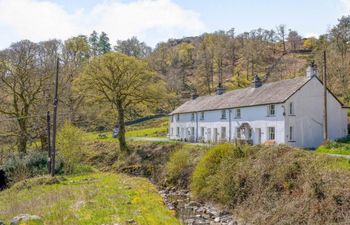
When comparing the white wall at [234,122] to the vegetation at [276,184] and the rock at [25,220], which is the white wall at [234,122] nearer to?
the vegetation at [276,184]

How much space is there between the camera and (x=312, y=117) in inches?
1486

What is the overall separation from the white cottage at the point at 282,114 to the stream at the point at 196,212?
10.1 meters

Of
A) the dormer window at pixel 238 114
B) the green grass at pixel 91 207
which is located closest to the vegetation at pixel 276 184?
Answer: the green grass at pixel 91 207

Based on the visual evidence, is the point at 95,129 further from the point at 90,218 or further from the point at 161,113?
the point at 90,218

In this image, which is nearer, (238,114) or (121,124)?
(238,114)

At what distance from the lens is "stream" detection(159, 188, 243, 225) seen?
65.6 feet

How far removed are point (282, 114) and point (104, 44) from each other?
90896 mm

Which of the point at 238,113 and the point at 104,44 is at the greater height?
the point at 104,44

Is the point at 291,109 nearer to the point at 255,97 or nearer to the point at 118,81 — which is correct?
the point at 255,97

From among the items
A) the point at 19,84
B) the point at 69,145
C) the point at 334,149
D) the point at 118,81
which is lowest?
the point at 334,149

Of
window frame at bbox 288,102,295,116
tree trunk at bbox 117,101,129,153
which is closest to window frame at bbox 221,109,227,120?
window frame at bbox 288,102,295,116

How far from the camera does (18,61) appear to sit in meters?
40.0

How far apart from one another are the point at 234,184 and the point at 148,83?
83.3 feet

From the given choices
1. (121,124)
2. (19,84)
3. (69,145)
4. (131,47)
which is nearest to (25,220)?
(69,145)
